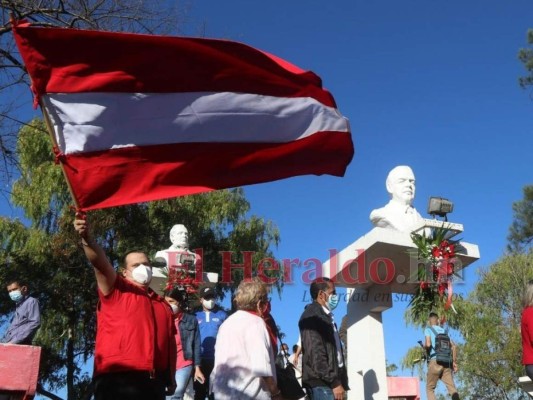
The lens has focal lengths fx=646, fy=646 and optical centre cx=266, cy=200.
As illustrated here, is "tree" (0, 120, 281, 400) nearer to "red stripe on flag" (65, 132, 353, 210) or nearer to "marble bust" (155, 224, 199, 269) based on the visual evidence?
"marble bust" (155, 224, 199, 269)

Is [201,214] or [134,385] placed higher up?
[201,214]

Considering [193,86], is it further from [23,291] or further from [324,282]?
[23,291]

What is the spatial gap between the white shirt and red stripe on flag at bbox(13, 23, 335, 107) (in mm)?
1990

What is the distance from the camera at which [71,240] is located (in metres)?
20.0

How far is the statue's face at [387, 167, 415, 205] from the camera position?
10266 millimetres

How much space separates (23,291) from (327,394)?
5.18 meters

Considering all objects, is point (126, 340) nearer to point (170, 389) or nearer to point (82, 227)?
point (170, 389)

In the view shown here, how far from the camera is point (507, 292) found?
29797 mm

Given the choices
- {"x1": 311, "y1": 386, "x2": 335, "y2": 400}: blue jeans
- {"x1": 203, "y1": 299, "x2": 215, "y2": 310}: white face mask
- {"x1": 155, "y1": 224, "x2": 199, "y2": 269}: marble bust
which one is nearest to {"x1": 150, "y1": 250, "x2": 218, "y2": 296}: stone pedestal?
{"x1": 155, "y1": 224, "x2": 199, "y2": 269}: marble bust

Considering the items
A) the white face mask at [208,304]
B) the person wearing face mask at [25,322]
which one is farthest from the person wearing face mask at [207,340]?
the person wearing face mask at [25,322]

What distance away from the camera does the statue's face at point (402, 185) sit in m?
10.3

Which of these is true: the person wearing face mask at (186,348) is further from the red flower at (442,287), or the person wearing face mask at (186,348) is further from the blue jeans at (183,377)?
the red flower at (442,287)

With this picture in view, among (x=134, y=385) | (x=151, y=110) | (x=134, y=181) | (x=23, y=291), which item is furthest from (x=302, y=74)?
(x=23, y=291)

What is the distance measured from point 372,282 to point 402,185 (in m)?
1.85
